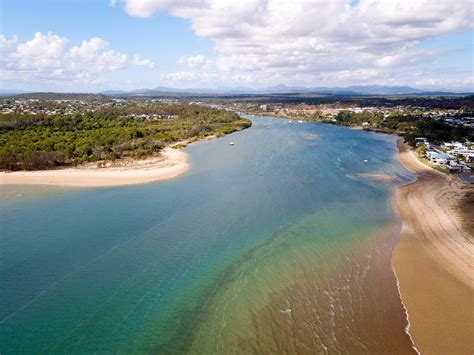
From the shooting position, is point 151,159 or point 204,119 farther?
point 204,119

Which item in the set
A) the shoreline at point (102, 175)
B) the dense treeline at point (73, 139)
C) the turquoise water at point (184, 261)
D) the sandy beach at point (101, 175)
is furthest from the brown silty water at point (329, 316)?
the dense treeline at point (73, 139)

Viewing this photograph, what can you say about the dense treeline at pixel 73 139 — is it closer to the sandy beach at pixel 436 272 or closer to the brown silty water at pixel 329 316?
the brown silty water at pixel 329 316

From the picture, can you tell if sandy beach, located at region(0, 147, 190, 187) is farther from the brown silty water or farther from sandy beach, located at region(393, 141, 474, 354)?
sandy beach, located at region(393, 141, 474, 354)

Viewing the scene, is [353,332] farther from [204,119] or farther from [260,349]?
[204,119]

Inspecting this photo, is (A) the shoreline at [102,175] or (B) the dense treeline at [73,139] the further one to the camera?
(B) the dense treeline at [73,139]

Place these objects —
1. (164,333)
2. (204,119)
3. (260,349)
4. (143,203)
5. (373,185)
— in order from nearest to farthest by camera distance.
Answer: (260,349)
(164,333)
(143,203)
(373,185)
(204,119)

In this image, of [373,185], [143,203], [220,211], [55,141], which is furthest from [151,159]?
[373,185]

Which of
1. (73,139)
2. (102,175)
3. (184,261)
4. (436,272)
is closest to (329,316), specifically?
(436,272)
